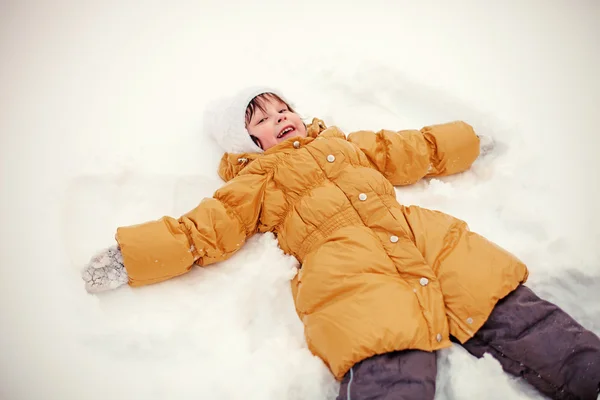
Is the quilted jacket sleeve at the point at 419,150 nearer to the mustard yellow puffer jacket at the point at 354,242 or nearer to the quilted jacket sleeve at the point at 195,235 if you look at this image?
the mustard yellow puffer jacket at the point at 354,242

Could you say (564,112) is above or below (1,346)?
above

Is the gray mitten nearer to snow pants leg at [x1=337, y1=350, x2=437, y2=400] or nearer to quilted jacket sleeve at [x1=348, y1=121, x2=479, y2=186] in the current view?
quilted jacket sleeve at [x1=348, y1=121, x2=479, y2=186]

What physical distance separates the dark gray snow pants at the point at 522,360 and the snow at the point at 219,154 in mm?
75

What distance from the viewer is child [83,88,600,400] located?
A: 107cm

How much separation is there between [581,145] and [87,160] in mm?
2218

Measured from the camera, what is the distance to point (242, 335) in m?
1.29

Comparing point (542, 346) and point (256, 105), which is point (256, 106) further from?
point (542, 346)

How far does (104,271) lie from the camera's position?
52.4 inches

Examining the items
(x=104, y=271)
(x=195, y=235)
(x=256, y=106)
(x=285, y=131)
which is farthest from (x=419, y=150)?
(x=104, y=271)

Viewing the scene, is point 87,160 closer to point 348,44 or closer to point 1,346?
point 1,346

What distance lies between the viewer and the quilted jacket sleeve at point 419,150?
5.41 ft

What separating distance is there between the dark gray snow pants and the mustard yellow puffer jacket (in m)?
0.04

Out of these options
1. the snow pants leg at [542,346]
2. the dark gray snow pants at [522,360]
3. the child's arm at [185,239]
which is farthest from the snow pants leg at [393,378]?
the child's arm at [185,239]

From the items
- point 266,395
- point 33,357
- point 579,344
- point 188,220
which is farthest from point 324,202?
point 33,357
